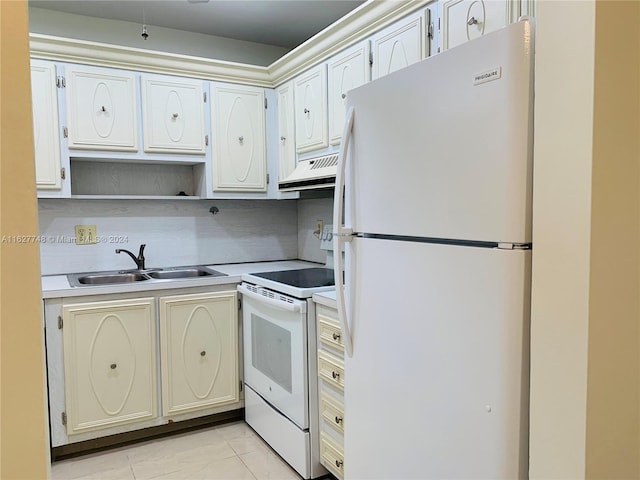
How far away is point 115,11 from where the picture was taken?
2.87m

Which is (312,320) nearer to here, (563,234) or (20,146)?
(563,234)

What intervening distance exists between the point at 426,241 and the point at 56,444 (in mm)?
2291

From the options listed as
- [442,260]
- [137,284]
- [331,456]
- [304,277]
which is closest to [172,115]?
[137,284]

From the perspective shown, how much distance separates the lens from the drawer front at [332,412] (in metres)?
2.08

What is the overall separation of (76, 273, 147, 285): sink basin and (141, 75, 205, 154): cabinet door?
30.3 inches

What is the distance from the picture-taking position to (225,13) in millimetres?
2932

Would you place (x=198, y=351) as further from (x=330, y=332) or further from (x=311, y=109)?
(x=311, y=109)

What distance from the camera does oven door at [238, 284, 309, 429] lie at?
7.44 ft

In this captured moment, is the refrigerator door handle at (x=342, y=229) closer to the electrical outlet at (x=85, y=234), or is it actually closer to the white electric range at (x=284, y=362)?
the white electric range at (x=284, y=362)

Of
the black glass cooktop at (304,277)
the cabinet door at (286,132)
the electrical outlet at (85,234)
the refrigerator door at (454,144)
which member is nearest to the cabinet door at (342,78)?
the cabinet door at (286,132)

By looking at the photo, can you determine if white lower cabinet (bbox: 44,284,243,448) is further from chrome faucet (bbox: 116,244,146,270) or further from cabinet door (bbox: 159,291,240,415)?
chrome faucet (bbox: 116,244,146,270)

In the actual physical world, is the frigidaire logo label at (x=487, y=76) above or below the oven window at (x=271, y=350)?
above

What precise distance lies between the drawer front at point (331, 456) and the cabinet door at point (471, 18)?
5.70 ft

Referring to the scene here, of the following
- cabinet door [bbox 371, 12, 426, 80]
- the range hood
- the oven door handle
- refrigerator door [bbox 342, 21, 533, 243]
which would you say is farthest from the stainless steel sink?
refrigerator door [bbox 342, 21, 533, 243]
